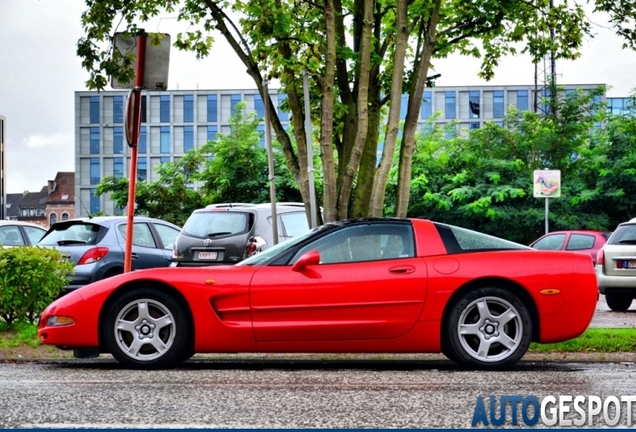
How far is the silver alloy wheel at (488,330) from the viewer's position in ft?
31.2

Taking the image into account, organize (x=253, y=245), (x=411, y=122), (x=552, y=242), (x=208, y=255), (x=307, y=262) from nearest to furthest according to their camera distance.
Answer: (x=307, y=262) < (x=411, y=122) < (x=253, y=245) < (x=208, y=255) < (x=552, y=242)

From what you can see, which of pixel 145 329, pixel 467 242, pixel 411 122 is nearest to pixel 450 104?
pixel 411 122

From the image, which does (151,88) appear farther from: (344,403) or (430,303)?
(344,403)

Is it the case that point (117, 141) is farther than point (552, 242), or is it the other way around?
point (117, 141)

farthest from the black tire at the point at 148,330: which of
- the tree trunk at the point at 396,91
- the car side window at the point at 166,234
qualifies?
the car side window at the point at 166,234

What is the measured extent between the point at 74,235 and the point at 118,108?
97.4 metres

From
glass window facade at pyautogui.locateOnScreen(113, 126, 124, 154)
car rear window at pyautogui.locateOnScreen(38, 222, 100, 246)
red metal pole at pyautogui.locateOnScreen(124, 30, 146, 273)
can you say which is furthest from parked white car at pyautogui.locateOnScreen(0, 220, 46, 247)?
glass window facade at pyautogui.locateOnScreen(113, 126, 124, 154)

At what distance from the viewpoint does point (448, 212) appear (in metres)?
48.3

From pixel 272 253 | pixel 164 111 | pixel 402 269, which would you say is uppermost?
pixel 164 111

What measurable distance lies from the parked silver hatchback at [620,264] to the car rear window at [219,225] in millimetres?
5670

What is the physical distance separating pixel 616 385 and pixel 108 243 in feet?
35.3

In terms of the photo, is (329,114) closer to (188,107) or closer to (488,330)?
(488,330)

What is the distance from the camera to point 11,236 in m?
20.2

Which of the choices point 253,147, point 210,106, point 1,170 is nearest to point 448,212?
point 253,147
